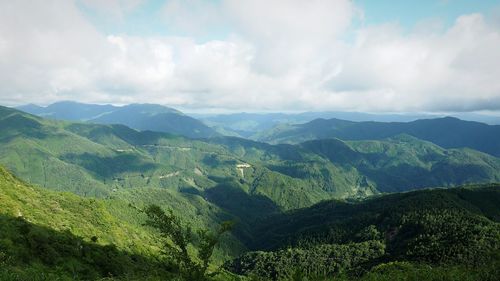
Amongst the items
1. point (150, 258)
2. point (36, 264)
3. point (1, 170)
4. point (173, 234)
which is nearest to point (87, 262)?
point (36, 264)

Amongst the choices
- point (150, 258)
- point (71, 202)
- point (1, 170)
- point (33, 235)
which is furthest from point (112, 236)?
point (33, 235)

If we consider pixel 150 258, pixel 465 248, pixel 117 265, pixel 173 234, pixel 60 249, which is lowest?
pixel 465 248

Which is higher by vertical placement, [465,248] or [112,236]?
[112,236]

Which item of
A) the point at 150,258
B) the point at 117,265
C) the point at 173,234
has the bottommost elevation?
the point at 150,258

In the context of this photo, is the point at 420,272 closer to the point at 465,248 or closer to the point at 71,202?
the point at 71,202

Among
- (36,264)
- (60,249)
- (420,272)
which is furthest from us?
(60,249)

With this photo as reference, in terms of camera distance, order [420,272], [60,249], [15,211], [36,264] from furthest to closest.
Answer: [15,211] → [60,249] → [36,264] → [420,272]

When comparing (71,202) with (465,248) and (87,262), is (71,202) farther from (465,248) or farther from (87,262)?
(465,248)

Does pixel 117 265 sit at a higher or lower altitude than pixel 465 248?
higher

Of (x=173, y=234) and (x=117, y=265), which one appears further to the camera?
(x=117, y=265)
